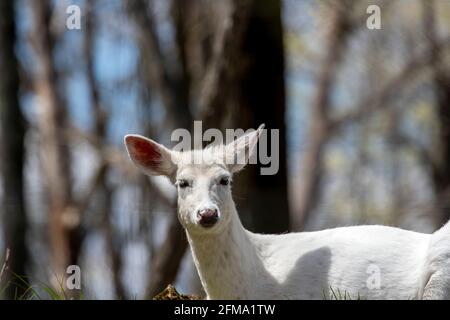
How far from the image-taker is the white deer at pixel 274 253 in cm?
762

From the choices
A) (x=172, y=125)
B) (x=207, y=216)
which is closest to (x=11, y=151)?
(x=172, y=125)

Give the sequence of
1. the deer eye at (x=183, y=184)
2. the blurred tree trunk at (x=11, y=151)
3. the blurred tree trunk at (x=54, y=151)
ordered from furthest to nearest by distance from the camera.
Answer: the blurred tree trunk at (x=54, y=151) → the blurred tree trunk at (x=11, y=151) → the deer eye at (x=183, y=184)

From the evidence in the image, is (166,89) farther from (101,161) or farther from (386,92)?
(386,92)

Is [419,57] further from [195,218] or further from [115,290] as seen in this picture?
[195,218]

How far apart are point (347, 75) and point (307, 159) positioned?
327 cm

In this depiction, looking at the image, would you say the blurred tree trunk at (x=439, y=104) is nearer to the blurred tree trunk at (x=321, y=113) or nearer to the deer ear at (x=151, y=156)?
the blurred tree trunk at (x=321, y=113)

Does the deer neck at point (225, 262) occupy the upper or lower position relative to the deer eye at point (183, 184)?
lower

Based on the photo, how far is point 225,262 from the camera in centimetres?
780

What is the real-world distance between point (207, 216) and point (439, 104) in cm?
1649

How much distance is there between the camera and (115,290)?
18.5 m

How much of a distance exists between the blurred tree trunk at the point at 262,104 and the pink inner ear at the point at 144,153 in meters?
3.93

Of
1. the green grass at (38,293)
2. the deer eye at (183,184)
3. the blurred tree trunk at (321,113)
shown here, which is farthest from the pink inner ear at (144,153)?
the blurred tree trunk at (321,113)

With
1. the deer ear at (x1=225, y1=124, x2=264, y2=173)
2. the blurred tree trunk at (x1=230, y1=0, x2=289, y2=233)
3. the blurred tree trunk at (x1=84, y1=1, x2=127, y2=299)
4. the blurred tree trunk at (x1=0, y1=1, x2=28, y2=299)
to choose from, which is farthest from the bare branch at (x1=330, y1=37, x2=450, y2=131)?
the deer ear at (x1=225, y1=124, x2=264, y2=173)

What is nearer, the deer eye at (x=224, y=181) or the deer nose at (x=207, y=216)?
the deer nose at (x=207, y=216)
